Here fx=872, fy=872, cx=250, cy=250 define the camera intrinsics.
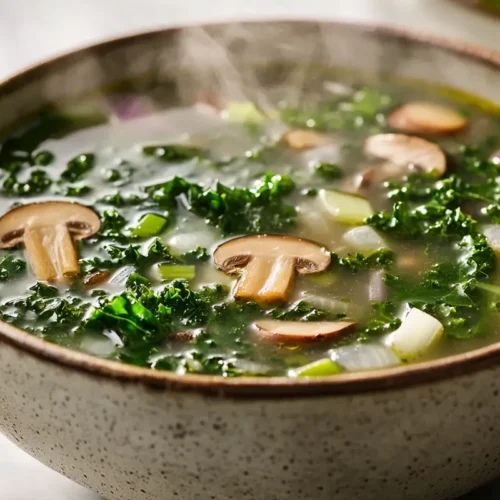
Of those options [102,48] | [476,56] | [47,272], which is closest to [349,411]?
[47,272]

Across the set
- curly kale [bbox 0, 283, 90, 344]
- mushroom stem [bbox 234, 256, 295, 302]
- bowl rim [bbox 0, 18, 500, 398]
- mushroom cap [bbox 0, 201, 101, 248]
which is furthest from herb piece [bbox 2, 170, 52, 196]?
bowl rim [bbox 0, 18, 500, 398]

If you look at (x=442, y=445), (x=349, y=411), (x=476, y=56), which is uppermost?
(x=476, y=56)

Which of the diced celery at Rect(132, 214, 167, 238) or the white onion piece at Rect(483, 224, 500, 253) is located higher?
the diced celery at Rect(132, 214, 167, 238)

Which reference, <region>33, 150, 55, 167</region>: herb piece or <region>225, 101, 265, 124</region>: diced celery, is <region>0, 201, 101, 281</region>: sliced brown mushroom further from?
<region>225, 101, 265, 124</region>: diced celery

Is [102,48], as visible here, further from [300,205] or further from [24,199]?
[300,205]

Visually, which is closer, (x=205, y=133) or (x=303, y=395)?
(x=303, y=395)

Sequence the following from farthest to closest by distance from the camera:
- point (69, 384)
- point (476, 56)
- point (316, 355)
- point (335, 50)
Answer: point (335, 50) < point (476, 56) < point (316, 355) < point (69, 384)
